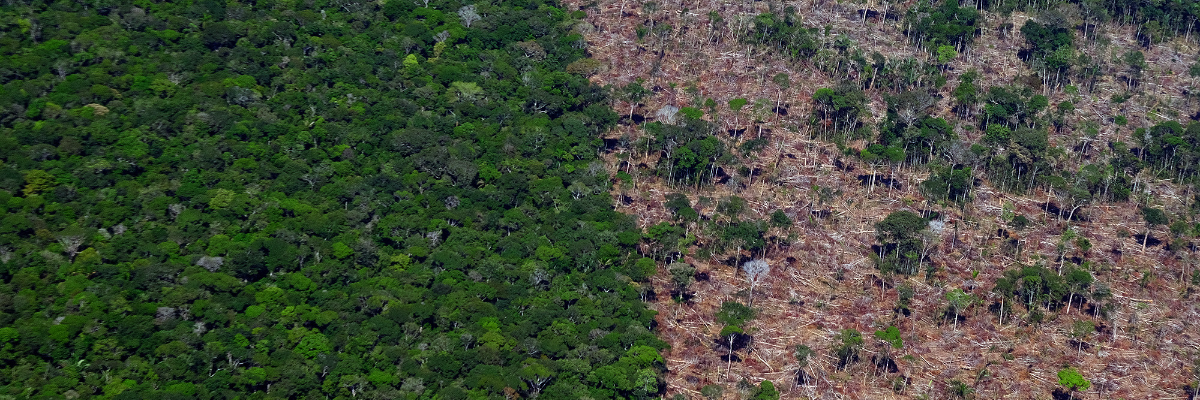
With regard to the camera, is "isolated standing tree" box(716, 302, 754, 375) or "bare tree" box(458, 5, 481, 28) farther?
"bare tree" box(458, 5, 481, 28)

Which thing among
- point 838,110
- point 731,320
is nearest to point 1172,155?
point 838,110

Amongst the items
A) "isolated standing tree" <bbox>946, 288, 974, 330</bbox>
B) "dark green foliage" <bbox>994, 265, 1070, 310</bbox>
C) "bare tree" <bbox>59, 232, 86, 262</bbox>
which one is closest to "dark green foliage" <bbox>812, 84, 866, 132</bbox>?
"isolated standing tree" <bbox>946, 288, 974, 330</bbox>

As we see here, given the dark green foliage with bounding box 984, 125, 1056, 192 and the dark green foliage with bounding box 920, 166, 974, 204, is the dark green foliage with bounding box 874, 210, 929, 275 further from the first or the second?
the dark green foliage with bounding box 984, 125, 1056, 192

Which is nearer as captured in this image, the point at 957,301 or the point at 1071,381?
the point at 1071,381

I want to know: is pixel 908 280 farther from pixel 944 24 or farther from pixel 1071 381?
pixel 944 24

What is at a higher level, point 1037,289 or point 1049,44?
point 1049,44

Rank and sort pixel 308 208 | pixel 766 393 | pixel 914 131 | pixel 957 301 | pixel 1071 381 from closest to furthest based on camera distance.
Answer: pixel 766 393 < pixel 1071 381 < pixel 957 301 < pixel 308 208 < pixel 914 131

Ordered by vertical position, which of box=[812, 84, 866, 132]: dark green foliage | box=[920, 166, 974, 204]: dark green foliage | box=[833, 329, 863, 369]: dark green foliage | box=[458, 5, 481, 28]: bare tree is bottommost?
box=[833, 329, 863, 369]: dark green foliage
